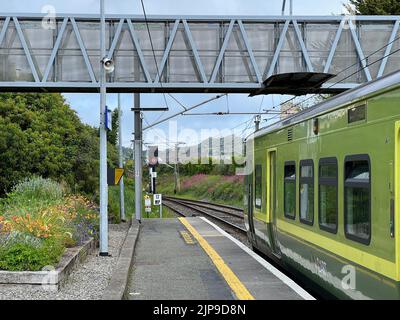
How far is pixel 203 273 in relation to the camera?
10523 mm

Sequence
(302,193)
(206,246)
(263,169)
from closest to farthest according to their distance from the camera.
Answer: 1. (302,193)
2. (263,169)
3. (206,246)

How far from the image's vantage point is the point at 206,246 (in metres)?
14.5

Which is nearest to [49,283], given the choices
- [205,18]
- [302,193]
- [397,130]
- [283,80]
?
[302,193]

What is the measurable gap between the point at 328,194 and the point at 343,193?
63 cm

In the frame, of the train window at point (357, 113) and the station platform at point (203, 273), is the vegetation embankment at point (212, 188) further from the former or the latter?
the train window at point (357, 113)

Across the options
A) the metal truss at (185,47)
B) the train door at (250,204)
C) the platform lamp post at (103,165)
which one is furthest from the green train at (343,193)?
the metal truss at (185,47)

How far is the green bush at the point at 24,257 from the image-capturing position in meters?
8.36

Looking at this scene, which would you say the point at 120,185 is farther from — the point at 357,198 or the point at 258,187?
the point at 357,198

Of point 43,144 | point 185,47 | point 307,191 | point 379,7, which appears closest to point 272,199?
point 307,191

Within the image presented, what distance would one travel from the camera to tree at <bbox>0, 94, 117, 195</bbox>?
2409cm

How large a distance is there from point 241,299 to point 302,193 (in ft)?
6.44

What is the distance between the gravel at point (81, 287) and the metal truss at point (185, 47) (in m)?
8.94

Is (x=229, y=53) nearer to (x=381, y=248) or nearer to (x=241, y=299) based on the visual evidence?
(x=241, y=299)
